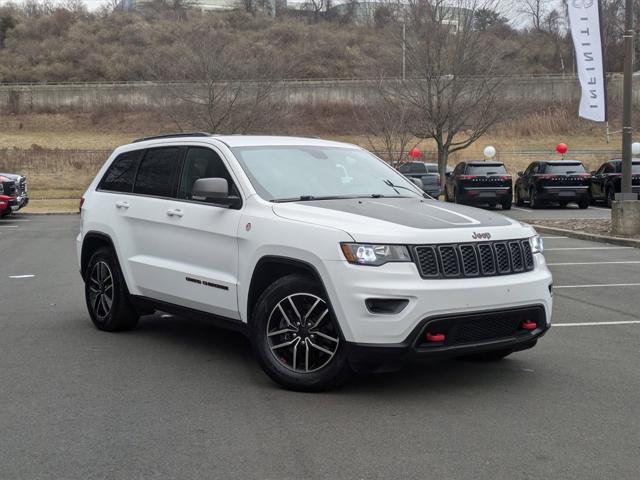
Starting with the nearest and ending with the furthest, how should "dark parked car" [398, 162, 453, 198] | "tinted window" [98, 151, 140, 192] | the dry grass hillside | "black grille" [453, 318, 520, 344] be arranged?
"black grille" [453, 318, 520, 344] → "tinted window" [98, 151, 140, 192] → "dark parked car" [398, 162, 453, 198] → the dry grass hillside

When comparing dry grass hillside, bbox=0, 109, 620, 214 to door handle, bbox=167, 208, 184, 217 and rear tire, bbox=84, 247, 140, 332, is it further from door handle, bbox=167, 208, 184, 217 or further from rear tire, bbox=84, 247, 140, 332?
door handle, bbox=167, 208, 184, 217

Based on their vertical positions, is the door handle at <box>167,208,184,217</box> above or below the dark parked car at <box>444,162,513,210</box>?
above

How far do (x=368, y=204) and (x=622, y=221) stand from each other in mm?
12756

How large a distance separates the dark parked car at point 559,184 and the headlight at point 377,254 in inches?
947

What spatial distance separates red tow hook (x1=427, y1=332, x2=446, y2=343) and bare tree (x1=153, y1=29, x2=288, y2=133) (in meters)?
32.3

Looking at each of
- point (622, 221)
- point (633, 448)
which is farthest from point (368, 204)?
point (622, 221)

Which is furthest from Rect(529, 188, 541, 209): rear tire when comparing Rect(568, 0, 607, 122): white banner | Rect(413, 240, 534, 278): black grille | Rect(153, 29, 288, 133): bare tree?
Rect(413, 240, 534, 278): black grille

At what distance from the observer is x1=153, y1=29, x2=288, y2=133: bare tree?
38188 millimetres

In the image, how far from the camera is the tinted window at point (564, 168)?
2856cm

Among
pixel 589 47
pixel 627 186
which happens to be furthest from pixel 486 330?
pixel 589 47

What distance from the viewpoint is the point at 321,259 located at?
18.0 feet

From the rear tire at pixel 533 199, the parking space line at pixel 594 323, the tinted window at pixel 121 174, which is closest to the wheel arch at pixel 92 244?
the tinted window at pixel 121 174

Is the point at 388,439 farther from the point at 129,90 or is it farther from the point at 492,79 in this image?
the point at 129,90

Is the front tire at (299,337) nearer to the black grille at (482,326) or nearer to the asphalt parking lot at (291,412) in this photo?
the asphalt parking lot at (291,412)
